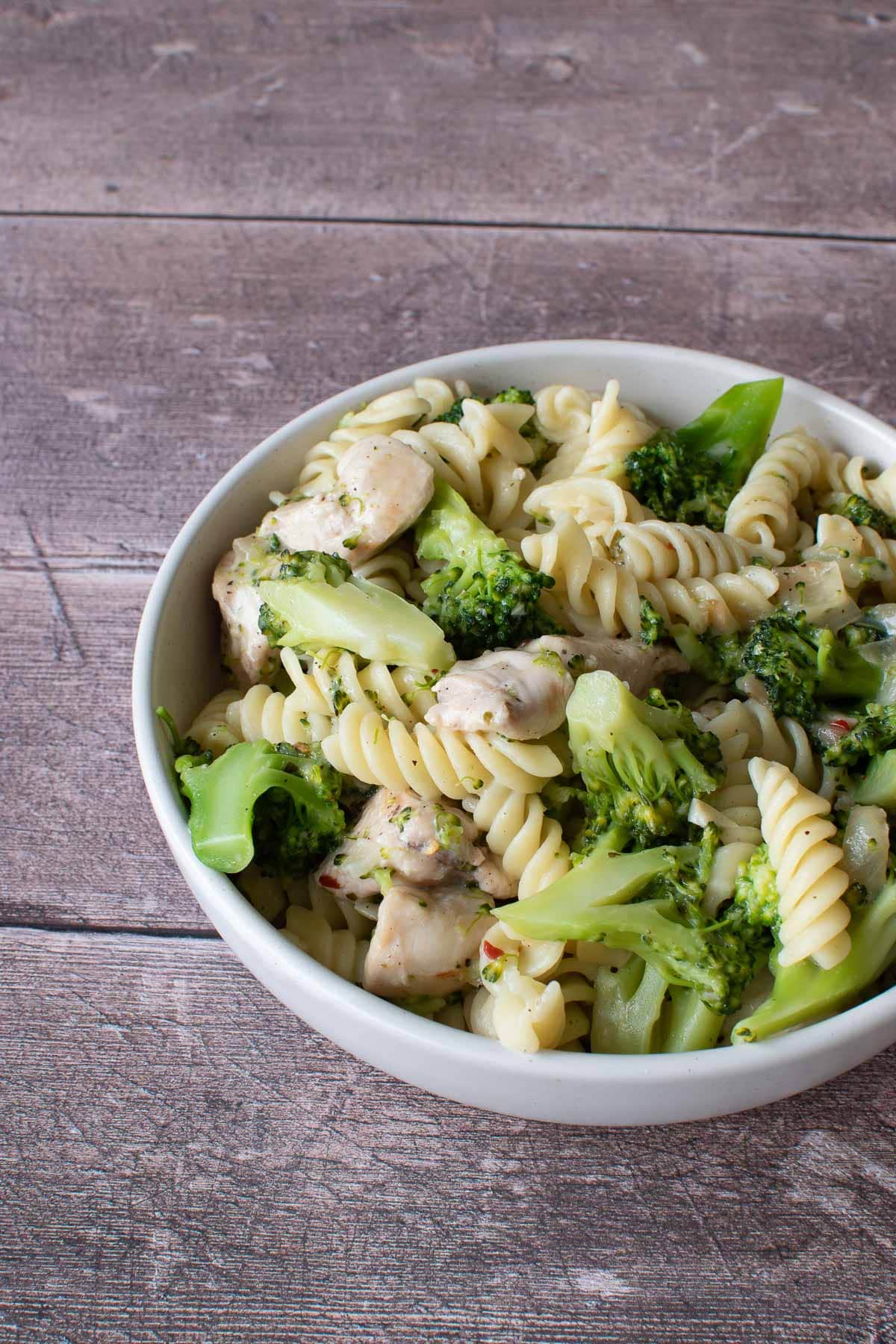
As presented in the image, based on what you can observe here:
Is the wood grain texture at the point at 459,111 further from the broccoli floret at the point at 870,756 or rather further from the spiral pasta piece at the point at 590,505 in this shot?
the broccoli floret at the point at 870,756

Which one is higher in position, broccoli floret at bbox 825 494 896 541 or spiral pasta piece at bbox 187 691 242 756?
broccoli floret at bbox 825 494 896 541

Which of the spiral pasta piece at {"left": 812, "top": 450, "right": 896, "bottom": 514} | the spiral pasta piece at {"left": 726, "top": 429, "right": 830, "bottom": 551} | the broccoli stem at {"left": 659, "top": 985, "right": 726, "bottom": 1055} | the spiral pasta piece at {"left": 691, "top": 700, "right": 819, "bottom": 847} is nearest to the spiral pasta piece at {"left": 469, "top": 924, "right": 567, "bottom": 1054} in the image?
the broccoli stem at {"left": 659, "top": 985, "right": 726, "bottom": 1055}

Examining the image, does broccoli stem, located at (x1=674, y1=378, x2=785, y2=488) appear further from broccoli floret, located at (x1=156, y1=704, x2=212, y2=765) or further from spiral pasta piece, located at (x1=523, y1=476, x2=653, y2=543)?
broccoli floret, located at (x1=156, y1=704, x2=212, y2=765)

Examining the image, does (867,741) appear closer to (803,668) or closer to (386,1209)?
(803,668)

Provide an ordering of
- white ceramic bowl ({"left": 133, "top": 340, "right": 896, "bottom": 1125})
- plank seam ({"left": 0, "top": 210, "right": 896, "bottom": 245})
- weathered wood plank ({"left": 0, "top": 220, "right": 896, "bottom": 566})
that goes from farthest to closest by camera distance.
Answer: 1. plank seam ({"left": 0, "top": 210, "right": 896, "bottom": 245})
2. weathered wood plank ({"left": 0, "top": 220, "right": 896, "bottom": 566})
3. white ceramic bowl ({"left": 133, "top": 340, "right": 896, "bottom": 1125})

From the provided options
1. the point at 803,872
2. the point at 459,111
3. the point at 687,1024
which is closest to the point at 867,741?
the point at 803,872

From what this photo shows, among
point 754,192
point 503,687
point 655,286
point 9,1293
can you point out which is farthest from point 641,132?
point 9,1293

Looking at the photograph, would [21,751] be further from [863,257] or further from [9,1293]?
[863,257]
